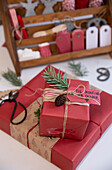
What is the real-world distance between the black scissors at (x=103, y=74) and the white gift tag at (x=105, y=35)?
175mm

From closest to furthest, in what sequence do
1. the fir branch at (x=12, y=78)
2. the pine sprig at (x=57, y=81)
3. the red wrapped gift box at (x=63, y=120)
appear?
1. the red wrapped gift box at (x=63, y=120)
2. the pine sprig at (x=57, y=81)
3. the fir branch at (x=12, y=78)

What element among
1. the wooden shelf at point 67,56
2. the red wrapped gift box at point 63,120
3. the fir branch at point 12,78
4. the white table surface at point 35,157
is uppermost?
the red wrapped gift box at point 63,120

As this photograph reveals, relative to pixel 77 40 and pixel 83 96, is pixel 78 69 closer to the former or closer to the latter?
pixel 77 40

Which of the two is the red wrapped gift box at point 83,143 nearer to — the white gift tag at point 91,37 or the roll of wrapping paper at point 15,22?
the white gift tag at point 91,37

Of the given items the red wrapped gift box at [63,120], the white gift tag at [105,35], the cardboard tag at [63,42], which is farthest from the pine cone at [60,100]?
the white gift tag at [105,35]

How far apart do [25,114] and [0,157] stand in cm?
21

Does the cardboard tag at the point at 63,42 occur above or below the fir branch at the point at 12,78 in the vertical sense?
above

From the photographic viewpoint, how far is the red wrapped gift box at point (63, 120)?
923 mm

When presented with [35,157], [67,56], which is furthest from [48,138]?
[67,56]

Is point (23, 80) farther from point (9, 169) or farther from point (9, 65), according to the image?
point (9, 169)

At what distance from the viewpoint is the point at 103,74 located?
1486mm

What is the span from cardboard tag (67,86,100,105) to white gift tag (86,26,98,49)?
630mm

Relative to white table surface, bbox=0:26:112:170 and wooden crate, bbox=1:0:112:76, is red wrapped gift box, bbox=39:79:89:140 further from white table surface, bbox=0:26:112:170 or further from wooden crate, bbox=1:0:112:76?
wooden crate, bbox=1:0:112:76

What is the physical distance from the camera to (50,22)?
5.25 feet
